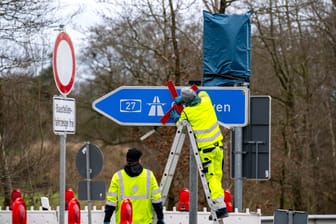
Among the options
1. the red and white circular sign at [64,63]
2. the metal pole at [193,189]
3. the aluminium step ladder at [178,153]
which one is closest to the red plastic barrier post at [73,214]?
the aluminium step ladder at [178,153]

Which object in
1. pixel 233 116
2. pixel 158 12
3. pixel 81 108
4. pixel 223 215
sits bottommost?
pixel 223 215

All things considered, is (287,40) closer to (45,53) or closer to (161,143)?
(161,143)

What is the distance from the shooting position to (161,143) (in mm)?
30750

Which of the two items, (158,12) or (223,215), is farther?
(158,12)

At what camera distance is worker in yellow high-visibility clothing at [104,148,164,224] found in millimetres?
9922

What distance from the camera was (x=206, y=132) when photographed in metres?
10.1

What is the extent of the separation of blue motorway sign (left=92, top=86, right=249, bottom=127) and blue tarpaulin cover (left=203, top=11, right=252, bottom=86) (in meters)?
1.40

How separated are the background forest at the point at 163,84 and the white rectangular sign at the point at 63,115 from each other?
15.7 meters

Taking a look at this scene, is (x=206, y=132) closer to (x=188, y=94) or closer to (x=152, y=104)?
(x=188, y=94)

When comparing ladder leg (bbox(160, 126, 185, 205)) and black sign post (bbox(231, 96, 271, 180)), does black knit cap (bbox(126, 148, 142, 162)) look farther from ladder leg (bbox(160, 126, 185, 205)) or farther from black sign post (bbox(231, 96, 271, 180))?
black sign post (bbox(231, 96, 271, 180))

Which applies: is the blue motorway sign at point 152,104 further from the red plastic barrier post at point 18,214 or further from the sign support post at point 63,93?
the red plastic barrier post at point 18,214

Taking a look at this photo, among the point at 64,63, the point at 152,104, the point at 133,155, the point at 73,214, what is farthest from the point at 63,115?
the point at 73,214

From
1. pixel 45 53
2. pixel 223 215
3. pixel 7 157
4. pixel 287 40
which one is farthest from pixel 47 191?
pixel 223 215

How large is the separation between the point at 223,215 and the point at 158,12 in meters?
20.9
